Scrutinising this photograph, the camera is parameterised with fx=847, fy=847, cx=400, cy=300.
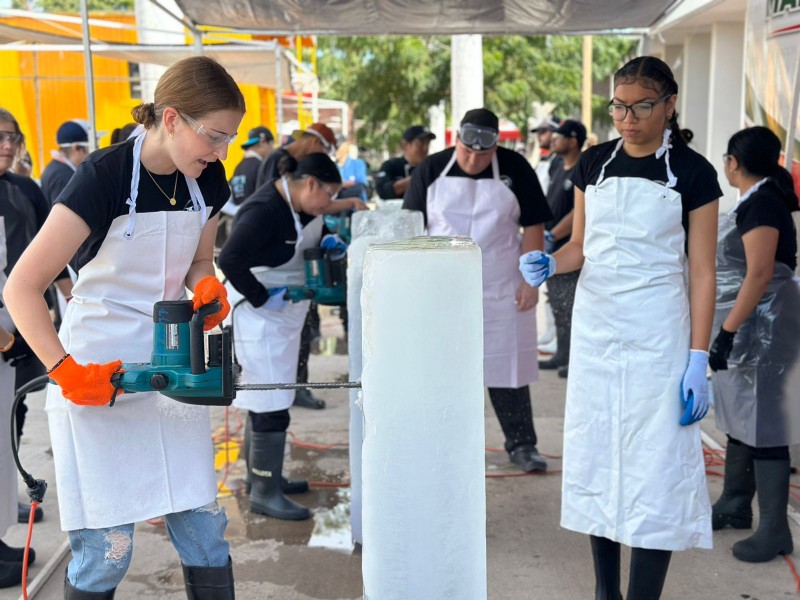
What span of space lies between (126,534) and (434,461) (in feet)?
3.58

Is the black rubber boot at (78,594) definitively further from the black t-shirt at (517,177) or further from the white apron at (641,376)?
the black t-shirt at (517,177)

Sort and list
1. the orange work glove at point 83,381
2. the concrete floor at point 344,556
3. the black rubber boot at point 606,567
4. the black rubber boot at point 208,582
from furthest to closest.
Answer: the concrete floor at point 344,556 < the black rubber boot at point 606,567 < the black rubber boot at point 208,582 < the orange work glove at point 83,381

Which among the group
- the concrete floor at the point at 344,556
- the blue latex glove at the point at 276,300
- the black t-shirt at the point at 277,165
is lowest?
the concrete floor at the point at 344,556

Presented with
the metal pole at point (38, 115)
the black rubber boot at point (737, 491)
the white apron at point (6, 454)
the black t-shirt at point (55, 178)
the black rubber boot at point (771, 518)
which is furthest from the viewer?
the metal pole at point (38, 115)

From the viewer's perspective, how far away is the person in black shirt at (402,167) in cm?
786

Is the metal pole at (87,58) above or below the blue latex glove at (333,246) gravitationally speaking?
above

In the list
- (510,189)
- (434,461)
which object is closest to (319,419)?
(510,189)

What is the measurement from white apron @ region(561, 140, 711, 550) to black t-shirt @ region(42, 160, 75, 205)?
381 centimetres

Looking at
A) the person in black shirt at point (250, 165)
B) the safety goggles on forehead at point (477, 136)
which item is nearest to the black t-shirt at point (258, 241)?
the safety goggles on forehead at point (477, 136)

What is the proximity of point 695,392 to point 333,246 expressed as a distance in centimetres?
203

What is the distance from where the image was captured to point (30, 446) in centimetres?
519

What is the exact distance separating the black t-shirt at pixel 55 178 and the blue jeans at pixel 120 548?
11.6 feet

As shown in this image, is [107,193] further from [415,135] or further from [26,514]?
[415,135]

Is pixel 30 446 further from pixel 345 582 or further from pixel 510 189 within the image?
pixel 510 189
